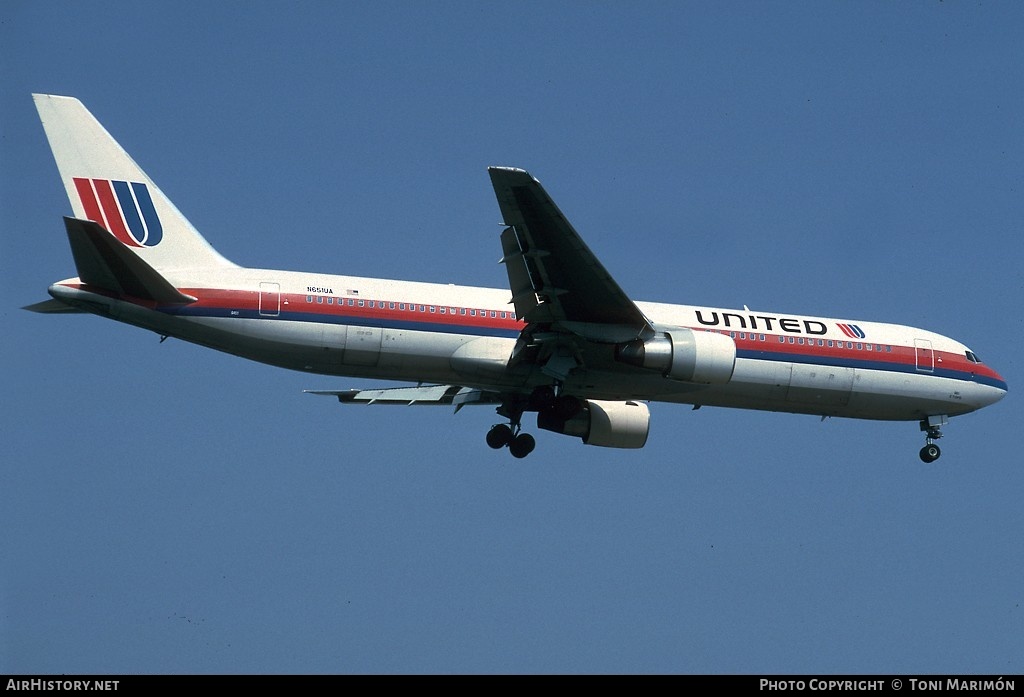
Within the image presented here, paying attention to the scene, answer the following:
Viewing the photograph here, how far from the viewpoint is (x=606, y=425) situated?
112ft

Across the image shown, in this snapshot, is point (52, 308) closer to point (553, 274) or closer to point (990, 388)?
point (553, 274)

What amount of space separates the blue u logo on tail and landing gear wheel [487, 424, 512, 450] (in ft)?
31.4

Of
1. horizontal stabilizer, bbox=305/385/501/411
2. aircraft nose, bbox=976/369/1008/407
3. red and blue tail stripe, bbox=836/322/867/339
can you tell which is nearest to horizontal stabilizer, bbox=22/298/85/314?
horizontal stabilizer, bbox=305/385/501/411

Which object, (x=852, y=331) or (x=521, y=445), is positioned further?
(x=852, y=331)

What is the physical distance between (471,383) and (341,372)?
123 inches

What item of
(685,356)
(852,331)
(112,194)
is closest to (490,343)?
(685,356)

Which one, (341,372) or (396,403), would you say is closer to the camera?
(341,372)

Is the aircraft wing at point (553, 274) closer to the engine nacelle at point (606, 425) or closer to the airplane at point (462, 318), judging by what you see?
the airplane at point (462, 318)

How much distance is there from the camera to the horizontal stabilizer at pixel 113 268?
26.9m

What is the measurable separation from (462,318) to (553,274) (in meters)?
3.03

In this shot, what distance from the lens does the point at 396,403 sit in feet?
123
